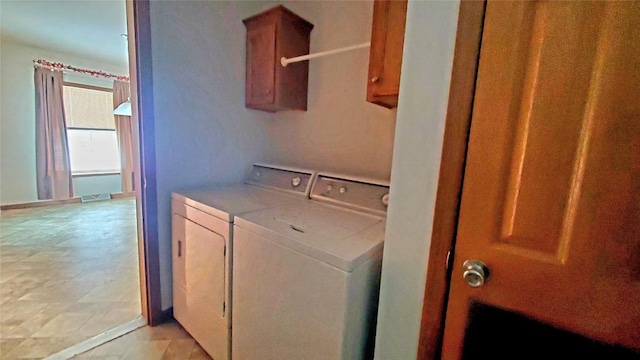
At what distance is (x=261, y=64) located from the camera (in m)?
1.97

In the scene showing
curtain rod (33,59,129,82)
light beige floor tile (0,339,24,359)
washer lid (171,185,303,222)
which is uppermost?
curtain rod (33,59,129,82)

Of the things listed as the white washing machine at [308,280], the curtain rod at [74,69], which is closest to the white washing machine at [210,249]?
the white washing machine at [308,280]

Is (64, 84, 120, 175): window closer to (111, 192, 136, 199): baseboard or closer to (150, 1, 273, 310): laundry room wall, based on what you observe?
(111, 192, 136, 199): baseboard

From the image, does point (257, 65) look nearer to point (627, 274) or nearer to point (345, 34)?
point (345, 34)

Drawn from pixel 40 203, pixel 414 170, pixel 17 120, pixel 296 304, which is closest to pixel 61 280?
pixel 296 304

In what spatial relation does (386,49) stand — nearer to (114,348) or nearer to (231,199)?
(231,199)

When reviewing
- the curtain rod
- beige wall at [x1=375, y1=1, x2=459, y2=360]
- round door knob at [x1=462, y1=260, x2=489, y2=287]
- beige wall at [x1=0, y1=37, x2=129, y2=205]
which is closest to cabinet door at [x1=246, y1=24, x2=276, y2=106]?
beige wall at [x1=375, y1=1, x2=459, y2=360]

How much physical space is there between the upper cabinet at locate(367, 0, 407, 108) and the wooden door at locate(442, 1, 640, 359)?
2.25 ft

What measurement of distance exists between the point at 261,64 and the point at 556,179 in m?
1.90

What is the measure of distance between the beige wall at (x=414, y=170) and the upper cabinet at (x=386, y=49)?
0.57 metres

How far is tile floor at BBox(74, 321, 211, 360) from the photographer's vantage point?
1524 millimetres

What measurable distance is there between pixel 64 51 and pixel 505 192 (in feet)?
20.4

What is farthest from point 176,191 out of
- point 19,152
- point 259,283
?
point 19,152

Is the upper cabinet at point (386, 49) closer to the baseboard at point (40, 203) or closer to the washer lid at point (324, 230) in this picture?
the washer lid at point (324, 230)
